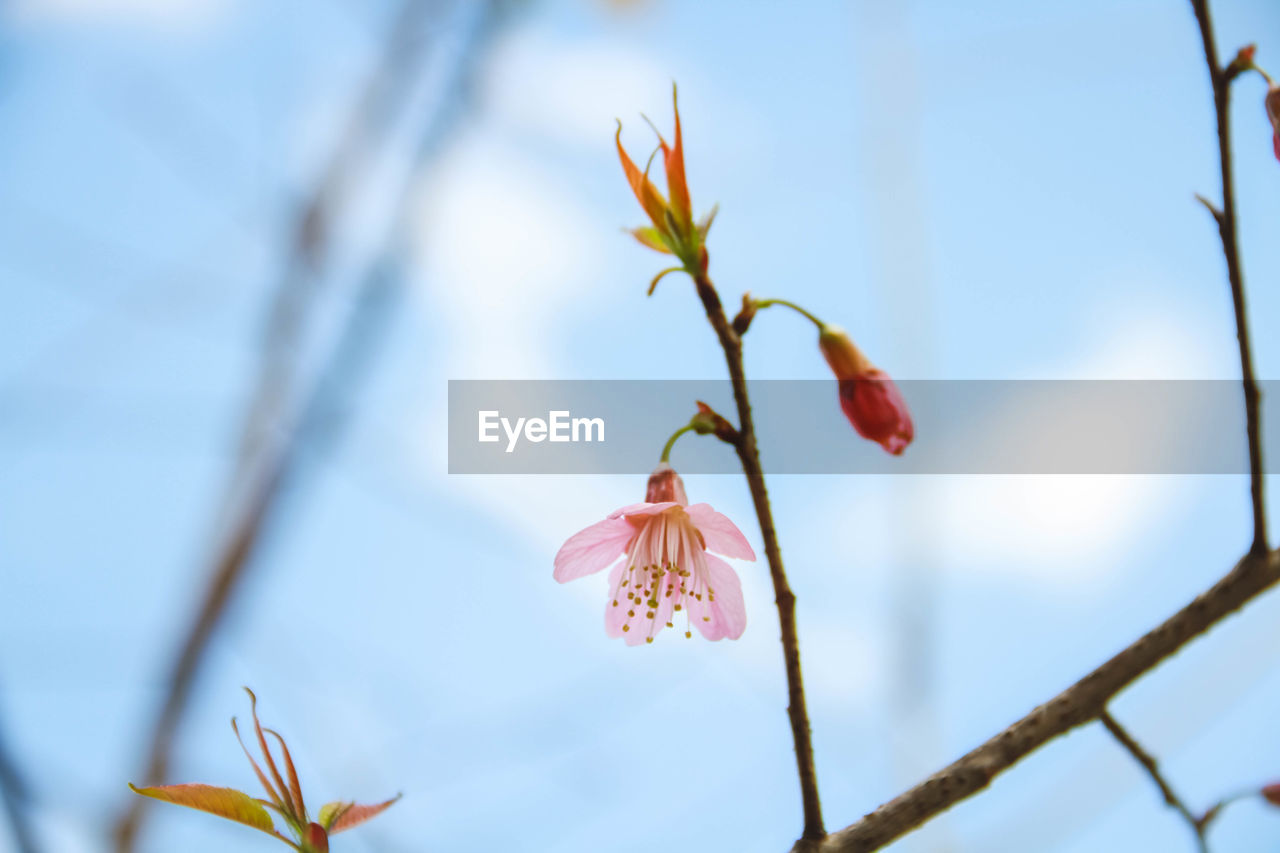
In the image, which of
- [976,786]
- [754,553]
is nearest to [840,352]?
[754,553]

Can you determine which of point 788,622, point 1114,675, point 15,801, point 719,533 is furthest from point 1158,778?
point 15,801

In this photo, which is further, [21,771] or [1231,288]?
[21,771]

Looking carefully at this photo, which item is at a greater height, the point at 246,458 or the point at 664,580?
the point at 246,458

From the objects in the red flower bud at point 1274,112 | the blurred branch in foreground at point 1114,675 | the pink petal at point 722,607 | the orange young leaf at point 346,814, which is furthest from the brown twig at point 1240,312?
the orange young leaf at point 346,814

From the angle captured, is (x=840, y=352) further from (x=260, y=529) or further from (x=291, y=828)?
(x=260, y=529)

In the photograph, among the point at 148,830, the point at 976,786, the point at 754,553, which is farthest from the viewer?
the point at 148,830

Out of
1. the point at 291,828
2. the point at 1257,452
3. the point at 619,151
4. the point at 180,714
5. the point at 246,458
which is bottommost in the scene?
the point at 180,714

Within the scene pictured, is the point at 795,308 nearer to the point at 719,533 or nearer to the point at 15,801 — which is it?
the point at 719,533
